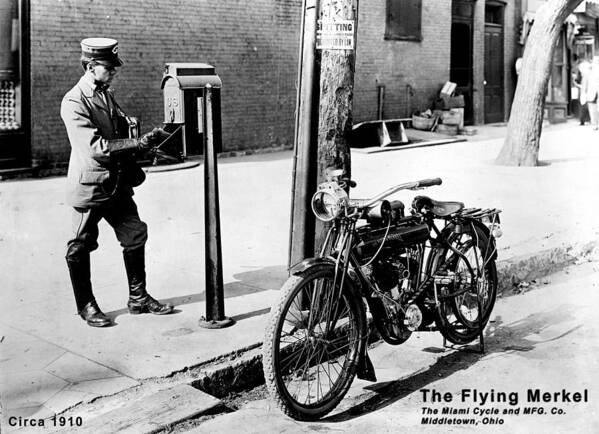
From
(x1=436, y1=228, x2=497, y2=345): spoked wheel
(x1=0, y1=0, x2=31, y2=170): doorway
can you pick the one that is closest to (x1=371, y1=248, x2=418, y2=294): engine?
(x1=436, y1=228, x2=497, y2=345): spoked wheel

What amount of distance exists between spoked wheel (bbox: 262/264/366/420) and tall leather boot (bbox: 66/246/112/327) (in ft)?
4.74

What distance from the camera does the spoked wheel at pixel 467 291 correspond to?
200 inches

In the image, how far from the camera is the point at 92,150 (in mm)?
5160

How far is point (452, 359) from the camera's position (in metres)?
5.21

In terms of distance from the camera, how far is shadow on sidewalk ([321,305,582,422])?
4.46m

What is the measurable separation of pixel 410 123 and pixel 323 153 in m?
13.8

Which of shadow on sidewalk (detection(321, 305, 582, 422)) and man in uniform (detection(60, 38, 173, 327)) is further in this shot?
man in uniform (detection(60, 38, 173, 327))

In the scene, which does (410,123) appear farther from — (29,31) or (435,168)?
(29,31)

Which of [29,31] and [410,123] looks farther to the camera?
[410,123]

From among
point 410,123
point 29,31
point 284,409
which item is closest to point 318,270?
point 284,409

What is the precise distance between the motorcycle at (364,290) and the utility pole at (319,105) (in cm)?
65

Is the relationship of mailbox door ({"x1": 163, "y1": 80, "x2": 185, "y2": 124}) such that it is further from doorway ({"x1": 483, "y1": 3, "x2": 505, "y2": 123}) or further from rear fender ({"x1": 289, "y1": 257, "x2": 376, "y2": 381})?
doorway ({"x1": 483, "y1": 3, "x2": 505, "y2": 123})

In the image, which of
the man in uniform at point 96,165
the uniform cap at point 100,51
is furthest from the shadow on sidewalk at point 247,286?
the uniform cap at point 100,51

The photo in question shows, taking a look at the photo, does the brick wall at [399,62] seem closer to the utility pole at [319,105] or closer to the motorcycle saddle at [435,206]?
the utility pole at [319,105]
